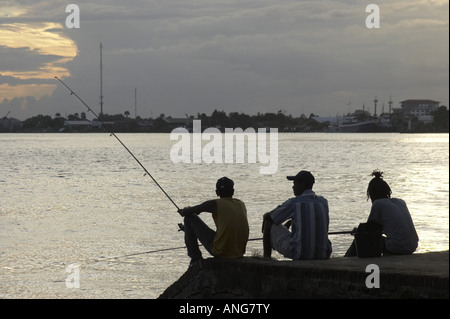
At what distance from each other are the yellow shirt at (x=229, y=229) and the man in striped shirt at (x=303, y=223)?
0.31 metres

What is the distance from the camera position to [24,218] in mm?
25406

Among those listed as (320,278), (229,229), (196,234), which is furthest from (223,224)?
(320,278)

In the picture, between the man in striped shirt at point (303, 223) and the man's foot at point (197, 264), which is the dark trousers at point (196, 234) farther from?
the man in striped shirt at point (303, 223)

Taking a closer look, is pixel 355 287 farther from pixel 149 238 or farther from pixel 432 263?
pixel 149 238

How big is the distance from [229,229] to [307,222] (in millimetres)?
900

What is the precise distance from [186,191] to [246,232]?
93.2 ft

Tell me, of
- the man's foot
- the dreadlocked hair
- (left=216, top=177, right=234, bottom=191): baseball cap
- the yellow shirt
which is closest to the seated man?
the dreadlocked hair

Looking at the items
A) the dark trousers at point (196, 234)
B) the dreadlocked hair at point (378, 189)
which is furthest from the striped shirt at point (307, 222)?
the dreadlocked hair at point (378, 189)

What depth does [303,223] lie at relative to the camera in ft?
27.6

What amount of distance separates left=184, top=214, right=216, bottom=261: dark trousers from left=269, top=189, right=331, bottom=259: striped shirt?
0.80 metres

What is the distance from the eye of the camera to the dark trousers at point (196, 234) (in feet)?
29.1

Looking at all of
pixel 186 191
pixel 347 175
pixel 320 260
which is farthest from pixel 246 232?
pixel 347 175

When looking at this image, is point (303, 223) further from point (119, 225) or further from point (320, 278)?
point (119, 225)

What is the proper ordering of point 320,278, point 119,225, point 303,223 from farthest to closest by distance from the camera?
point 119,225 < point 303,223 < point 320,278
